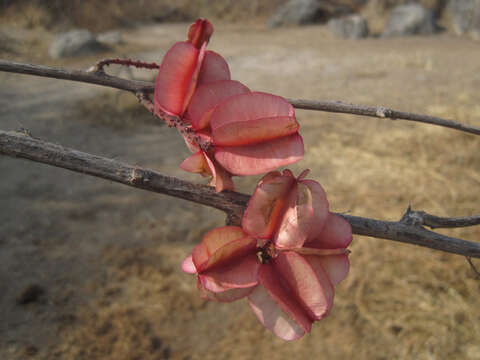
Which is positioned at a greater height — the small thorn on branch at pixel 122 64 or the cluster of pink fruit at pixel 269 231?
the small thorn on branch at pixel 122 64

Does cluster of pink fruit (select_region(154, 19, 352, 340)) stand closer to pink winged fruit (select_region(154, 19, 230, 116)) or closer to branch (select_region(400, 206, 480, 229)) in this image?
pink winged fruit (select_region(154, 19, 230, 116))

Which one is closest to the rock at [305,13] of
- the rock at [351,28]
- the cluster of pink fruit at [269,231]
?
the rock at [351,28]

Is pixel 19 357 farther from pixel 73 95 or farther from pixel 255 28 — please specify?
pixel 255 28

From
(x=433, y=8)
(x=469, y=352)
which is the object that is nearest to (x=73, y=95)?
(x=469, y=352)

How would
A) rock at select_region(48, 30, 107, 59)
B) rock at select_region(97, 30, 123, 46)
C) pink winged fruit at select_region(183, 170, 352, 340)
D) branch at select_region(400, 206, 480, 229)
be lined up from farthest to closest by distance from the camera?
rock at select_region(97, 30, 123, 46)
rock at select_region(48, 30, 107, 59)
branch at select_region(400, 206, 480, 229)
pink winged fruit at select_region(183, 170, 352, 340)

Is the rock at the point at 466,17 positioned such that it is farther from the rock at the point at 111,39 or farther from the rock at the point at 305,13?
the rock at the point at 111,39

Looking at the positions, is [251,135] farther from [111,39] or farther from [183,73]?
[111,39]

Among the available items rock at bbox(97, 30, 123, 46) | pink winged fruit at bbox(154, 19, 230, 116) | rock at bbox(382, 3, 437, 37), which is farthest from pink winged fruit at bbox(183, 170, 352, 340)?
rock at bbox(382, 3, 437, 37)
